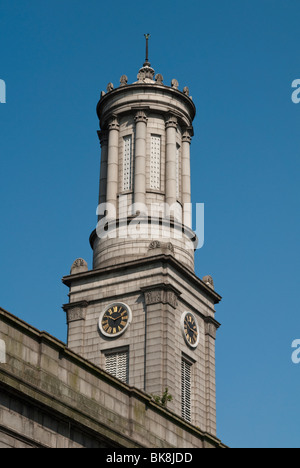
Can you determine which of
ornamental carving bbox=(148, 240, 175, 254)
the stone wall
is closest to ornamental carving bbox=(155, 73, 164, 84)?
ornamental carving bbox=(148, 240, 175, 254)

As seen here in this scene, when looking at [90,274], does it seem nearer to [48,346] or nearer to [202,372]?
[202,372]

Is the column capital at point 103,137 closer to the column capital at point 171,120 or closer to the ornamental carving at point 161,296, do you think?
the column capital at point 171,120

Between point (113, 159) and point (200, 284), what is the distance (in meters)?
13.6

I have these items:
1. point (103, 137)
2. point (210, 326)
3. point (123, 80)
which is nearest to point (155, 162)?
point (103, 137)

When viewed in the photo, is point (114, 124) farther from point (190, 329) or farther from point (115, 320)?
point (190, 329)

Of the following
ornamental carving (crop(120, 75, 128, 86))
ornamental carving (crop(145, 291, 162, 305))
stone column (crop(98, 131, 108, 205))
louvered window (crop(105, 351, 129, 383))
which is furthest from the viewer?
ornamental carving (crop(120, 75, 128, 86))

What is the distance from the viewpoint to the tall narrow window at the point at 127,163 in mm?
79312

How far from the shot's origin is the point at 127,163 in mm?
80375

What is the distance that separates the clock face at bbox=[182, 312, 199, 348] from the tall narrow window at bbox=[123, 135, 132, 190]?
12713mm

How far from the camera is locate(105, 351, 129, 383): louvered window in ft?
228

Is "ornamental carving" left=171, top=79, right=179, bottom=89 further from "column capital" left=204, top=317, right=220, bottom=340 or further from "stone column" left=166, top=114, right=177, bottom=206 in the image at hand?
"column capital" left=204, top=317, right=220, bottom=340

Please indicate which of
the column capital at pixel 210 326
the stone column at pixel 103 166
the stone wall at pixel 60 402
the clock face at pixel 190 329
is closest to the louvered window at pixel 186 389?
the clock face at pixel 190 329

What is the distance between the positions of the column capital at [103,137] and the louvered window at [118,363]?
21893mm

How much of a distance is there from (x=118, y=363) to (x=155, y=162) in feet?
62.8
